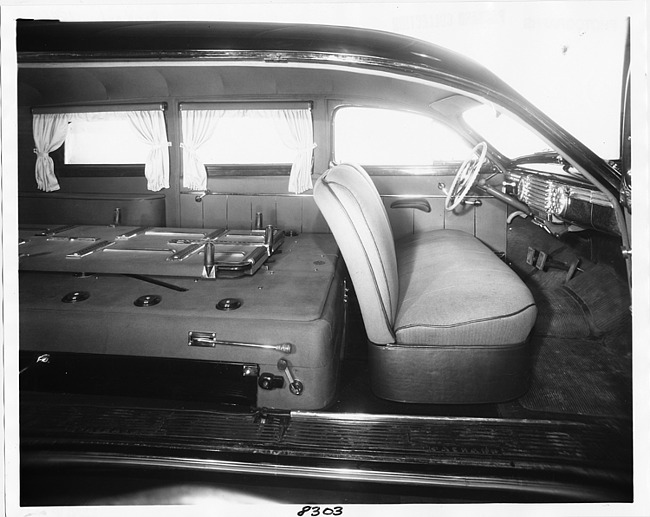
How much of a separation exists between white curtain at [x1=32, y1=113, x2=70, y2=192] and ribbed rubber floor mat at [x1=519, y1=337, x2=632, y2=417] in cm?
332

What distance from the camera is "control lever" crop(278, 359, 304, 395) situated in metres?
1.30

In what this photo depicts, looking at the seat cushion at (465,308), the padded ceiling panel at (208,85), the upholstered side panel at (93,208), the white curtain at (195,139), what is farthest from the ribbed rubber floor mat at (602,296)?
the upholstered side panel at (93,208)

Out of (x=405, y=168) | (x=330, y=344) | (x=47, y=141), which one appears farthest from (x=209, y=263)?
(x=47, y=141)

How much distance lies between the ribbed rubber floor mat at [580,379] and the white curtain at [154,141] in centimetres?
262

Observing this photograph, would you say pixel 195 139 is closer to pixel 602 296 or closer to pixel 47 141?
pixel 47 141

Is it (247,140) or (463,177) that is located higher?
(247,140)

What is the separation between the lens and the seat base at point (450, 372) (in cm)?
139

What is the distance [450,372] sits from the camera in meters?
1.40

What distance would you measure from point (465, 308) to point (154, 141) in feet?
8.64

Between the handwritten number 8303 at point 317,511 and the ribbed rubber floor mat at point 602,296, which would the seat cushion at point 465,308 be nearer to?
the handwritten number 8303 at point 317,511

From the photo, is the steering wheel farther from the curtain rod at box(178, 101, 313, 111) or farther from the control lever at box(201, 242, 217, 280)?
the control lever at box(201, 242, 217, 280)

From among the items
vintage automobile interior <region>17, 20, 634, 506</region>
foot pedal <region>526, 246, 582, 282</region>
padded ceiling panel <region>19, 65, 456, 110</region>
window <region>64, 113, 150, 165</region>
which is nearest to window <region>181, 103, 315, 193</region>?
padded ceiling panel <region>19, 65, 456, 110</region>

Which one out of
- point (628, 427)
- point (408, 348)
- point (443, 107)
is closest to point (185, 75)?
point (443, 107)

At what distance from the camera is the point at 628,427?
1172 mm
